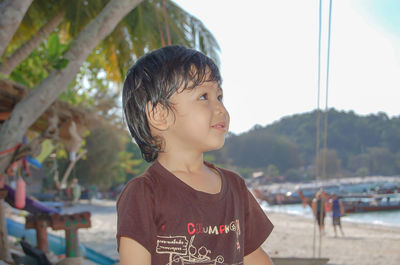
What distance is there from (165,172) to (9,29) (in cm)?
236

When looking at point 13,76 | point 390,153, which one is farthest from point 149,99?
point 390,153

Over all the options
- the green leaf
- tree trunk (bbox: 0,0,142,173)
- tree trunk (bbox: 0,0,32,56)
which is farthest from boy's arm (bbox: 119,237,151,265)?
the green leaf

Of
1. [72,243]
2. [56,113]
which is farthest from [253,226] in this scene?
[72,243]

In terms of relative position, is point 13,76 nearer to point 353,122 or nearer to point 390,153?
point 353,122

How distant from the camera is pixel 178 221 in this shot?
4.25ft

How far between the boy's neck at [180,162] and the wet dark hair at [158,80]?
1.6 inches

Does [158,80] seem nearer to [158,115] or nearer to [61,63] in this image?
[158,115]

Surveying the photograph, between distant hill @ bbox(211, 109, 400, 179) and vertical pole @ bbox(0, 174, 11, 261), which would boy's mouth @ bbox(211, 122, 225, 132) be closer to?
vertical pole @ bbox(0, 174, 11, 261)

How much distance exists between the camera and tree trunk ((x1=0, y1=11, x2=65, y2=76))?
5.53m

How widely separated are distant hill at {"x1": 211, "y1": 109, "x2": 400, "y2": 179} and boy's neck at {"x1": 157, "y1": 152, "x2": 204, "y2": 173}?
7052 centimetres

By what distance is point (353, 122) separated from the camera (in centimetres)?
8188

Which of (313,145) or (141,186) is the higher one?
(313,145)

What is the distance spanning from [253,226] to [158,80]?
2.17 ft

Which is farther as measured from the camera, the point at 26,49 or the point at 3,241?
the point at 26,49
